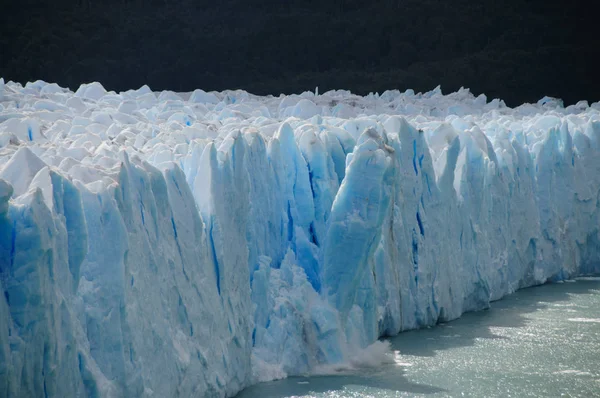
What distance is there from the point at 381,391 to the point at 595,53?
2079 cm

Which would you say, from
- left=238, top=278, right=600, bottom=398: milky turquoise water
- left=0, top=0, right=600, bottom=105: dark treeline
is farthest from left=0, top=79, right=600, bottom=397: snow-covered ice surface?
left=0, top=0, right=600, bottom=105: dark treeline

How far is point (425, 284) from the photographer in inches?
374

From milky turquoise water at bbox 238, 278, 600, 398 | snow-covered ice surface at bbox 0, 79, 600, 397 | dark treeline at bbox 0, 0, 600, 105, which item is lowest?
milky turquoise water at bbox 238, 278, 600, 398

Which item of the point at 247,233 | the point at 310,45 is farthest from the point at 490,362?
the point at 310,45

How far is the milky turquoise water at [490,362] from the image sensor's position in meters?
7.19

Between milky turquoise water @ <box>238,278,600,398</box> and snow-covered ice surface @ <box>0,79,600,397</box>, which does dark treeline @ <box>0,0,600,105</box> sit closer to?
snow-covered ice surface @ <box>0,79,600,397</box>

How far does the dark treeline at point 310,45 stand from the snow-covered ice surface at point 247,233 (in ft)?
36.6

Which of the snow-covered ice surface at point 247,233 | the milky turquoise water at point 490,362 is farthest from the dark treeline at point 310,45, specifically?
the milky turquoise water at point 490,362

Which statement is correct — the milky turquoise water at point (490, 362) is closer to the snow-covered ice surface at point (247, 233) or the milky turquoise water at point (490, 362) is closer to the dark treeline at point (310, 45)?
the snow-covered ice surface at point (247, 233)

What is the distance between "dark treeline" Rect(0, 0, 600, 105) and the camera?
938 inches

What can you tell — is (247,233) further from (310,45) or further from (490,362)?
(310,45)

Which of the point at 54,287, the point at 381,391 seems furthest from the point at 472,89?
the point at 54,287

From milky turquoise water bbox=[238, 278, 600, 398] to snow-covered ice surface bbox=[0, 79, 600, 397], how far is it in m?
0.28

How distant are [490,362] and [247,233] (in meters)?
2.57
